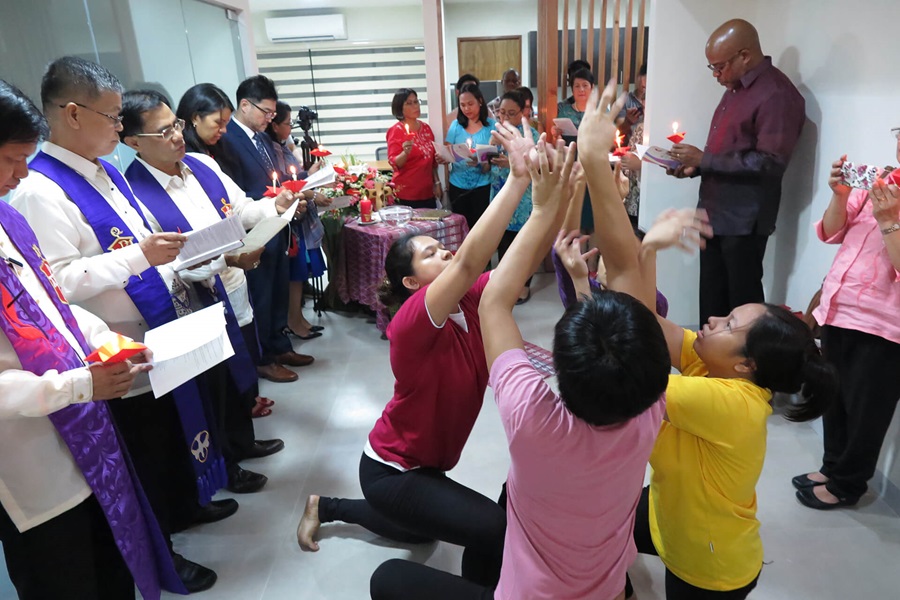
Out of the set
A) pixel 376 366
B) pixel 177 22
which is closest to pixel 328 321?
pixel 376 366

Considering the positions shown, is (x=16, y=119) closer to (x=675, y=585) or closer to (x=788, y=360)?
(x=788, y=360)

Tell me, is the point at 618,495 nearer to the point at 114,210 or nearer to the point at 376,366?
the point at 114,210

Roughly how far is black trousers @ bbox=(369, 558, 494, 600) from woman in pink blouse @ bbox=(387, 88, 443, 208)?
357 cm

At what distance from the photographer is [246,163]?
118 inches

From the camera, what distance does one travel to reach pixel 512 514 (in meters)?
1.07

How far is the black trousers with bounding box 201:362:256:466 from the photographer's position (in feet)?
6.99

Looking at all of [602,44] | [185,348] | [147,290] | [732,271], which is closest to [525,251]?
[185,348]

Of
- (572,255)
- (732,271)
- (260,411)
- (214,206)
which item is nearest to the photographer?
(572,255)

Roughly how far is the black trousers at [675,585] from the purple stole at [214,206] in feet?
4.84

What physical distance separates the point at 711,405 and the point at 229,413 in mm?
1949

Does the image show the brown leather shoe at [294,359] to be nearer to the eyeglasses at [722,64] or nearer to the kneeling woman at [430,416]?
the kneeling woman at [430,416]

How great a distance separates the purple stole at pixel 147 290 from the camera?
1546 millimetres

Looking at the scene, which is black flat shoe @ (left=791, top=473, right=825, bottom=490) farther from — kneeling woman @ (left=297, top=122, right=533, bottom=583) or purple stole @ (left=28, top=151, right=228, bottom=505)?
purple stole @ (left=28, top=151, right=228, bottom=505)

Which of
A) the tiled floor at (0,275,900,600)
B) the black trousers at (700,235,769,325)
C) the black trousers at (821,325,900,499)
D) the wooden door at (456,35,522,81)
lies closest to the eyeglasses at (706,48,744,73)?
the black trousers at (700,235,769,325)
